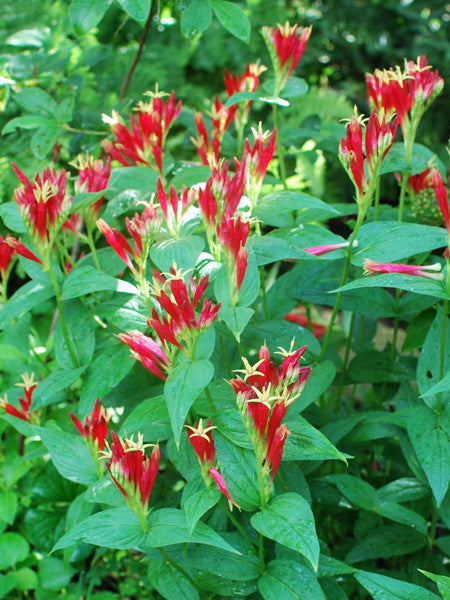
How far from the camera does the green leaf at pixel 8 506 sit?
1.50 meters

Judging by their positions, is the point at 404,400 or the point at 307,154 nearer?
the point at 404,400

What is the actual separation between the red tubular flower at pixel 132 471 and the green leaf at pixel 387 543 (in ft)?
1.58

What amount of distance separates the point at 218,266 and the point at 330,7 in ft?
10.3

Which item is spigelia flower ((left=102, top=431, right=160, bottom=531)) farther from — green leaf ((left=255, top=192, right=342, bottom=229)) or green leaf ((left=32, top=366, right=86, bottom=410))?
green leaf ((left=255, top=192, right=342, bottom=229))

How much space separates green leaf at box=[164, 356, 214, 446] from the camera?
762 millimetres

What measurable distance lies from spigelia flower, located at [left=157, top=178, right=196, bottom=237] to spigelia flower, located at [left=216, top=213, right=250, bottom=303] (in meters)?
0.11

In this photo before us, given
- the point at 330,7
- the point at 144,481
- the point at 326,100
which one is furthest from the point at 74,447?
the point at 330,7

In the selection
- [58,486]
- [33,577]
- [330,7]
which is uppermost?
[330,7]

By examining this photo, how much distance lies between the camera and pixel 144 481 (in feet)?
2.75

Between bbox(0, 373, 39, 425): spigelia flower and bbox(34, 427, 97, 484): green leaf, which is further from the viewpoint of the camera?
bbox(0, 373, 39, 425): spigelia flower

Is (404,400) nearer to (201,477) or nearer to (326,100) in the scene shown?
(201,477)

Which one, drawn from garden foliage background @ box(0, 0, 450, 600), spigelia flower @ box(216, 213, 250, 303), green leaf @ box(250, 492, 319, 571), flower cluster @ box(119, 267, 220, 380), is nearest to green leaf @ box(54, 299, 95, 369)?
garden foliage background @ box(0, 0, 450, 600)

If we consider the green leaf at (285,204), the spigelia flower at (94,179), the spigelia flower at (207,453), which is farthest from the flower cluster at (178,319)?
the spigelia flower at (94,179)

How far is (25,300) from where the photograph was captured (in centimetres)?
108
